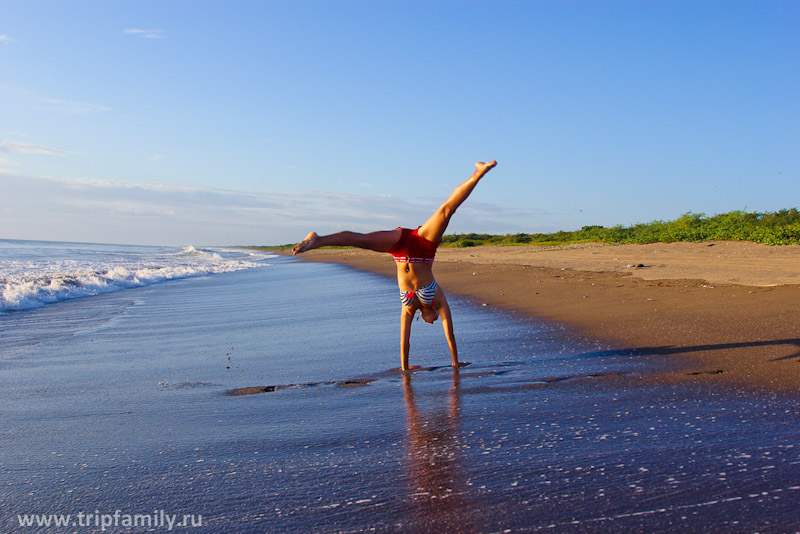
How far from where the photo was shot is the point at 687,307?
26.9ft

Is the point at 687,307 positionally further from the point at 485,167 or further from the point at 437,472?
the point at 437,472

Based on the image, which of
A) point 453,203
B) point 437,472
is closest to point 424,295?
→ point 453,203

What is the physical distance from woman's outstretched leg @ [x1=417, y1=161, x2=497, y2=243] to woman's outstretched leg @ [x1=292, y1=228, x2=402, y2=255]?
0.31 m

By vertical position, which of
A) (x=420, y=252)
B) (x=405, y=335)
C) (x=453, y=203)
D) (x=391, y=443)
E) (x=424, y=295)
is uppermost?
(x=453, y=203)

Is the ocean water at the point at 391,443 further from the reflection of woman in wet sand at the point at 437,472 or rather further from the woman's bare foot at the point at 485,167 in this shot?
the woman's bare foot at the point at 485,167

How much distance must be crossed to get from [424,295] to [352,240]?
1.03m

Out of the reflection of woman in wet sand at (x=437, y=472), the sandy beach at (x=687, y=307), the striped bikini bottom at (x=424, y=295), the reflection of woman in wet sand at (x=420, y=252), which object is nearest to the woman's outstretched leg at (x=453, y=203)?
the reflection of woman in wet sand at (x=420, y=252)

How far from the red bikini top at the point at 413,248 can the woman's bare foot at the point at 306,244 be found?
0.98 m

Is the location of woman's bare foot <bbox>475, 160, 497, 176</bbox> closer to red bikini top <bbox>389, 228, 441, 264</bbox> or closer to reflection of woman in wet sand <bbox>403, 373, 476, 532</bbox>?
red bikini top <bbox>389, 228, 441, 264</bbox>

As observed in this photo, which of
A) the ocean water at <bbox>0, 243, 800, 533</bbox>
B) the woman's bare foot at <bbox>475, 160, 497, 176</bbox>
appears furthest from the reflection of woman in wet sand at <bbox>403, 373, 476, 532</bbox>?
the woman's bare foot at <bbox>475, 160, 497, 176</bbox>

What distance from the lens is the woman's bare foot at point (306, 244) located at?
4.37 m

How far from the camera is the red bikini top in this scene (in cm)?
538

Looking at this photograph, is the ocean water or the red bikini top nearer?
the ocean water

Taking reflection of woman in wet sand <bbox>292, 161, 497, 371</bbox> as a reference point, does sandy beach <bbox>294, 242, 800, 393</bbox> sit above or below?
below
